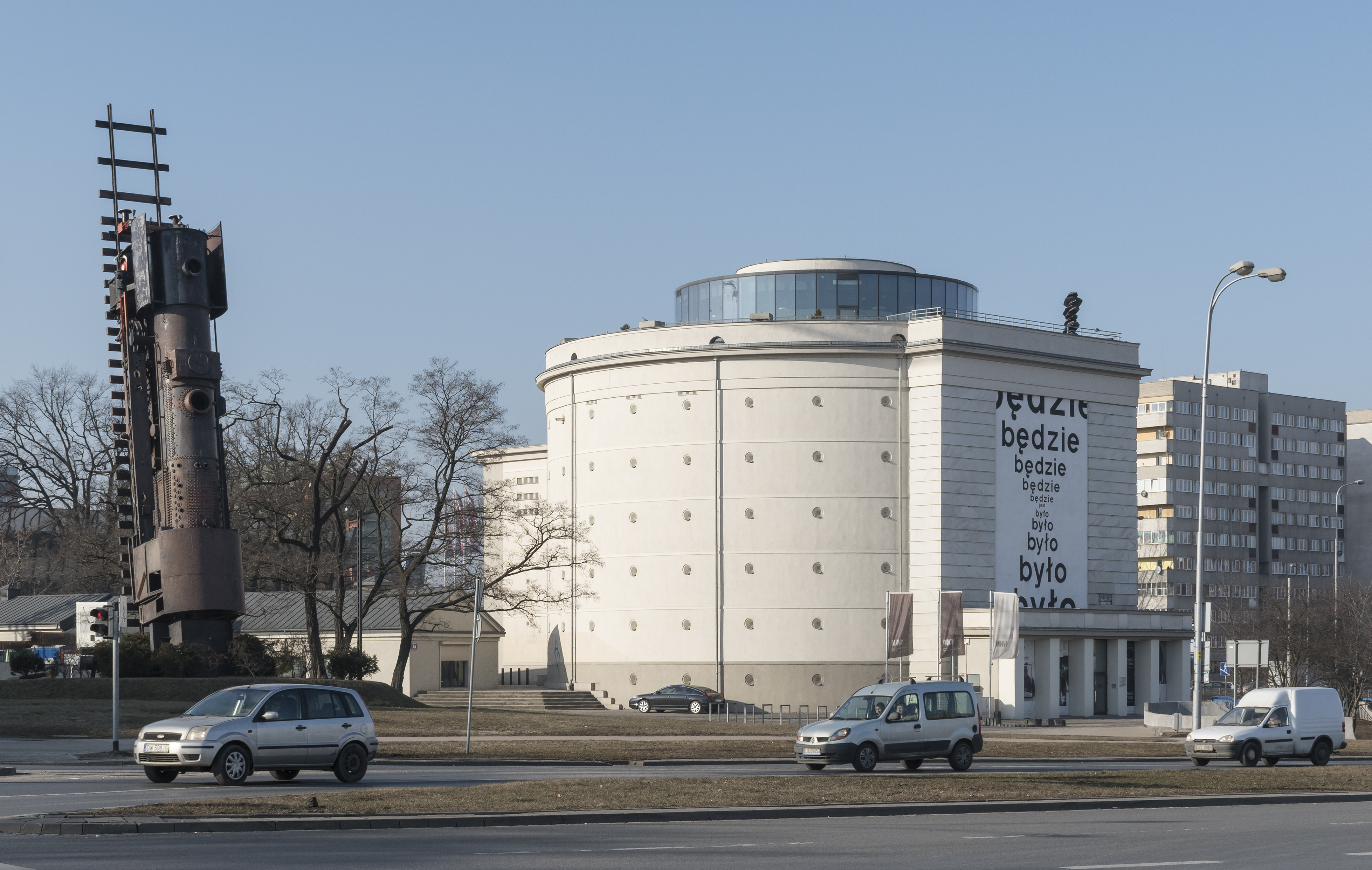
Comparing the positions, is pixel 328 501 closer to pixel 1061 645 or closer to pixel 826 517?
pixel 826 517

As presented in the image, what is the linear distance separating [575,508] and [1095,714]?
25.7 metres

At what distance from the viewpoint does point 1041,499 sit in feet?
239

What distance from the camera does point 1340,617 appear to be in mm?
81188

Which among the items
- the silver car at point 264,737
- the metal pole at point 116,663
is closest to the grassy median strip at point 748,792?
the silver car at point 264,737

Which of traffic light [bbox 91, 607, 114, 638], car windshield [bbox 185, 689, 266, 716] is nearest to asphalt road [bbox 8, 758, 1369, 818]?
car windshield [bbox 185, 689, 266, 716]

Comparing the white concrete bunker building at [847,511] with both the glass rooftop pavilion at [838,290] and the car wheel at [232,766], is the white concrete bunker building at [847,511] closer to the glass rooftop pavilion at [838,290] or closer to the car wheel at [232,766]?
the glass rooftop pavilion at [838,290]

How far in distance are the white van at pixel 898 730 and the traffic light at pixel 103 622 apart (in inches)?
547

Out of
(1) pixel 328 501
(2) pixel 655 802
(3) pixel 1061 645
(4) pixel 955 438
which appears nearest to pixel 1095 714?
(3) pixel 1061 645

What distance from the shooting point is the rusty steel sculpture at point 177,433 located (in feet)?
148

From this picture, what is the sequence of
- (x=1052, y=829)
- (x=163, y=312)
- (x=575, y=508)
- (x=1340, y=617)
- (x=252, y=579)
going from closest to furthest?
(x=1052, y=829)
(x=163, y=312)
(x=252, y=579)
(x=575, y=508)
(x=1340, y=617)

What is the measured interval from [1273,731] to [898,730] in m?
9.18

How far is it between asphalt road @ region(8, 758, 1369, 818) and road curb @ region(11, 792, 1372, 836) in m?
1.92

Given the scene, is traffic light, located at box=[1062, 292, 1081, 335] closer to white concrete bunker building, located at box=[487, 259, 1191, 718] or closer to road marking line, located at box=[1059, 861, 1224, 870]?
white concrete bunker building, located at box=[487, 259, 1191, 718]

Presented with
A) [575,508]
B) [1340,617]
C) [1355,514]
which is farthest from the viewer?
[1355,514]
